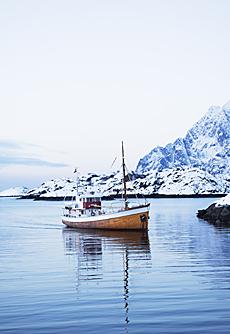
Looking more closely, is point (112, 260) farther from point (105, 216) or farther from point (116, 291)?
point (105, 216)

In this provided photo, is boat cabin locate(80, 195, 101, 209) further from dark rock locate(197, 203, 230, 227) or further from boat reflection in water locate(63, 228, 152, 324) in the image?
dark rock locate(197, 203, 230, 227)

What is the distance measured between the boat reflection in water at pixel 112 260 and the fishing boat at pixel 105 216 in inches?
136

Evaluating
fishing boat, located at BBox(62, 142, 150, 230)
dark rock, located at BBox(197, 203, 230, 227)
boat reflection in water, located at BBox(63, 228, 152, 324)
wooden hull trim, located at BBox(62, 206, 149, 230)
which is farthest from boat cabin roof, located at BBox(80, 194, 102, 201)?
dark rock, located at BBox(197, 203, 230, 227)

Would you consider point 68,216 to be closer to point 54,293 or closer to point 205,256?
point 205,256

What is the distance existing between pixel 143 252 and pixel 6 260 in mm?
11456

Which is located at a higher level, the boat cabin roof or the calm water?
the boat cabin roof

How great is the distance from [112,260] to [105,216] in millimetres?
31238

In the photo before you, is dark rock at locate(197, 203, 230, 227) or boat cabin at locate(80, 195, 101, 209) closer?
boat cabin at locate(80, 195, 101, 209)

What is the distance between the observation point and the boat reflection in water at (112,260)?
2600cm

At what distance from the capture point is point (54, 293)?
2312 centimetres

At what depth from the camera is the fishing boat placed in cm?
6444

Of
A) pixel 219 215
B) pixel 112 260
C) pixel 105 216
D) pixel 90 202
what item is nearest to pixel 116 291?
pixel 112 260

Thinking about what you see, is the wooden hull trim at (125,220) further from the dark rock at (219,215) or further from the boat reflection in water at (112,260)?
the dark rock at (219,215)

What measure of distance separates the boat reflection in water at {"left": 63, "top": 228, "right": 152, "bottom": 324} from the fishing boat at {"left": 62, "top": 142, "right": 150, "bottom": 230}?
11.3ft
